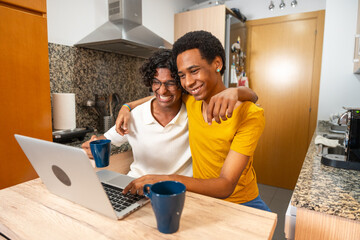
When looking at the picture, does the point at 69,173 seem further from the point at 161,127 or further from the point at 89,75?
the point at 89,75

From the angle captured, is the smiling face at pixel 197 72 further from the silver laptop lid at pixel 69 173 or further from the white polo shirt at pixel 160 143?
the silver laptop lid at pixel 69 173

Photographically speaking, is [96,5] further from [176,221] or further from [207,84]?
[176,221]

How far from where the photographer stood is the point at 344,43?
98.4 inches

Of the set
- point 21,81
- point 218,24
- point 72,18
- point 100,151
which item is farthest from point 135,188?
point 218,24

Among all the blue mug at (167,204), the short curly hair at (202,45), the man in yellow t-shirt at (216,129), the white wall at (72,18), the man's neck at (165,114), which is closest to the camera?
the blue mug at (167,204)

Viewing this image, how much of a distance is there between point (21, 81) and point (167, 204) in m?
1.23

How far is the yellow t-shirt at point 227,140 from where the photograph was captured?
3.29 ft

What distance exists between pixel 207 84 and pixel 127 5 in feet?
4.52

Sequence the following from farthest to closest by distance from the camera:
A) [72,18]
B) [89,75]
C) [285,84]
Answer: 1. [285,84]
2. [89,75]
3. [72,18]

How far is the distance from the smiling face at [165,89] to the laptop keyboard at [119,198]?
1.90 feet

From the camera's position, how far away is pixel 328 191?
949mm

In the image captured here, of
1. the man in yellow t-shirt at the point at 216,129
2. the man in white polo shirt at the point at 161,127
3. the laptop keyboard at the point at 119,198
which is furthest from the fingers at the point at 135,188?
the man in white polo shirt at the point at 161,127

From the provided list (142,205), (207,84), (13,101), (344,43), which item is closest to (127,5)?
(13,101)

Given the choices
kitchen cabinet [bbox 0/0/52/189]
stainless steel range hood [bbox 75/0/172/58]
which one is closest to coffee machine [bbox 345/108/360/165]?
stainless steel range hood [bbox 75/0/172/58]
